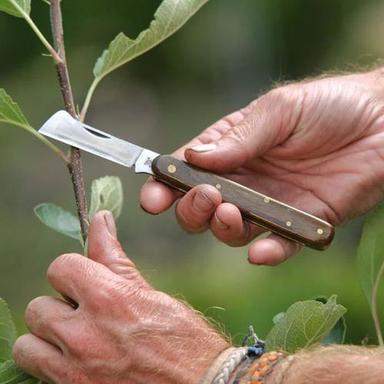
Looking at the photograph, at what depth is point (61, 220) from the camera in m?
1.81

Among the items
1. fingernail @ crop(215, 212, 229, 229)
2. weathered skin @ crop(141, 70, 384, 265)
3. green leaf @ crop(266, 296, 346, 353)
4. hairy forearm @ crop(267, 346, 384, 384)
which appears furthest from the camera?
weathered skin @ crop(141, 70, 384, 265)

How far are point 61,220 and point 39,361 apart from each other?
0.98ft

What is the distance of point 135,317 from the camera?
5.28ft

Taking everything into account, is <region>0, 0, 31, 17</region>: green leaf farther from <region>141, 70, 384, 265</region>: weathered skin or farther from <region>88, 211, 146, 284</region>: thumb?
<region>141, 70, 384, 265</region>: weathered skin

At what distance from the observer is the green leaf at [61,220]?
179cm

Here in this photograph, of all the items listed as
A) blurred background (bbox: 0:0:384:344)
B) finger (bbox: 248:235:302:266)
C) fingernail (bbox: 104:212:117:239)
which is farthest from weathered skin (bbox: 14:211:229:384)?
blurred background (bbox: 0:0:384:344)

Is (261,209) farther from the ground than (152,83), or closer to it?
farther from the ground

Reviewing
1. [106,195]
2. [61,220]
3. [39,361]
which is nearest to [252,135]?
[106,195]

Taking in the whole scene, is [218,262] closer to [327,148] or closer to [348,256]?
[348,256]

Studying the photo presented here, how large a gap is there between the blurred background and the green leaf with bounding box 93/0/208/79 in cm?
526

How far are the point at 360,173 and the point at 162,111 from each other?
24.3 ft

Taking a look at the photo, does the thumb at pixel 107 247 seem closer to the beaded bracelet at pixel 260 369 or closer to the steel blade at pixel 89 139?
the steel blade at pixel 89 139

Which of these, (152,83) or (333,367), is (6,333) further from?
(152,83)

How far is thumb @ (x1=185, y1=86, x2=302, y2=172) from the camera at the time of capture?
197 cm
